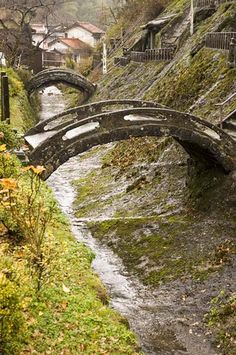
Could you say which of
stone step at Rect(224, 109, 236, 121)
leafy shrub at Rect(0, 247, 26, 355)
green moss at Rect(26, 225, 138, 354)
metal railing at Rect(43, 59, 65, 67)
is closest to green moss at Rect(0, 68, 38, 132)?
stone step at Rect(224, 109, 236, 121)

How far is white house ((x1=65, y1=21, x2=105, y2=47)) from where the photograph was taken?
96.0m

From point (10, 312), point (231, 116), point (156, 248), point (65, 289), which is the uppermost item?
point (231, 116)

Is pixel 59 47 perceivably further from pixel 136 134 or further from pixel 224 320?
pixel 224 320

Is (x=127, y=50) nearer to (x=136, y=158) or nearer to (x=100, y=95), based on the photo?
(x=100, y=95)

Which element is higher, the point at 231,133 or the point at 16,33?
the point at 16,33

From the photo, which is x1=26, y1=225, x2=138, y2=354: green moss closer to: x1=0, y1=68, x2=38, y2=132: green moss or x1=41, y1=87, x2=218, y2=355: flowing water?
x1=41, y1=87, x2=218, y2=355: flowing water

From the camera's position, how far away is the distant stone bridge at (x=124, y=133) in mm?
17219

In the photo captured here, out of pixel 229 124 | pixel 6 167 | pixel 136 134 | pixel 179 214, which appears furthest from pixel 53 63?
pixel 6 167

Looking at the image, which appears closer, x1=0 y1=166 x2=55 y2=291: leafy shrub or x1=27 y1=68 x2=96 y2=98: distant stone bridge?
x1=0 y1=166 x2=55 y2=291: leafy shrub

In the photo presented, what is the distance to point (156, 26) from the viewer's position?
150 feet

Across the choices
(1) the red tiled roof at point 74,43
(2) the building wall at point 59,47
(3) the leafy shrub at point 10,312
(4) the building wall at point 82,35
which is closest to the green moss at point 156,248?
(3) the leafy shrub at point 10,312

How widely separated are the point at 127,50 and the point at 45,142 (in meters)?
34.3

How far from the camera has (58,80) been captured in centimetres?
4612

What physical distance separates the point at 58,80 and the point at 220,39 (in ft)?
69.7
